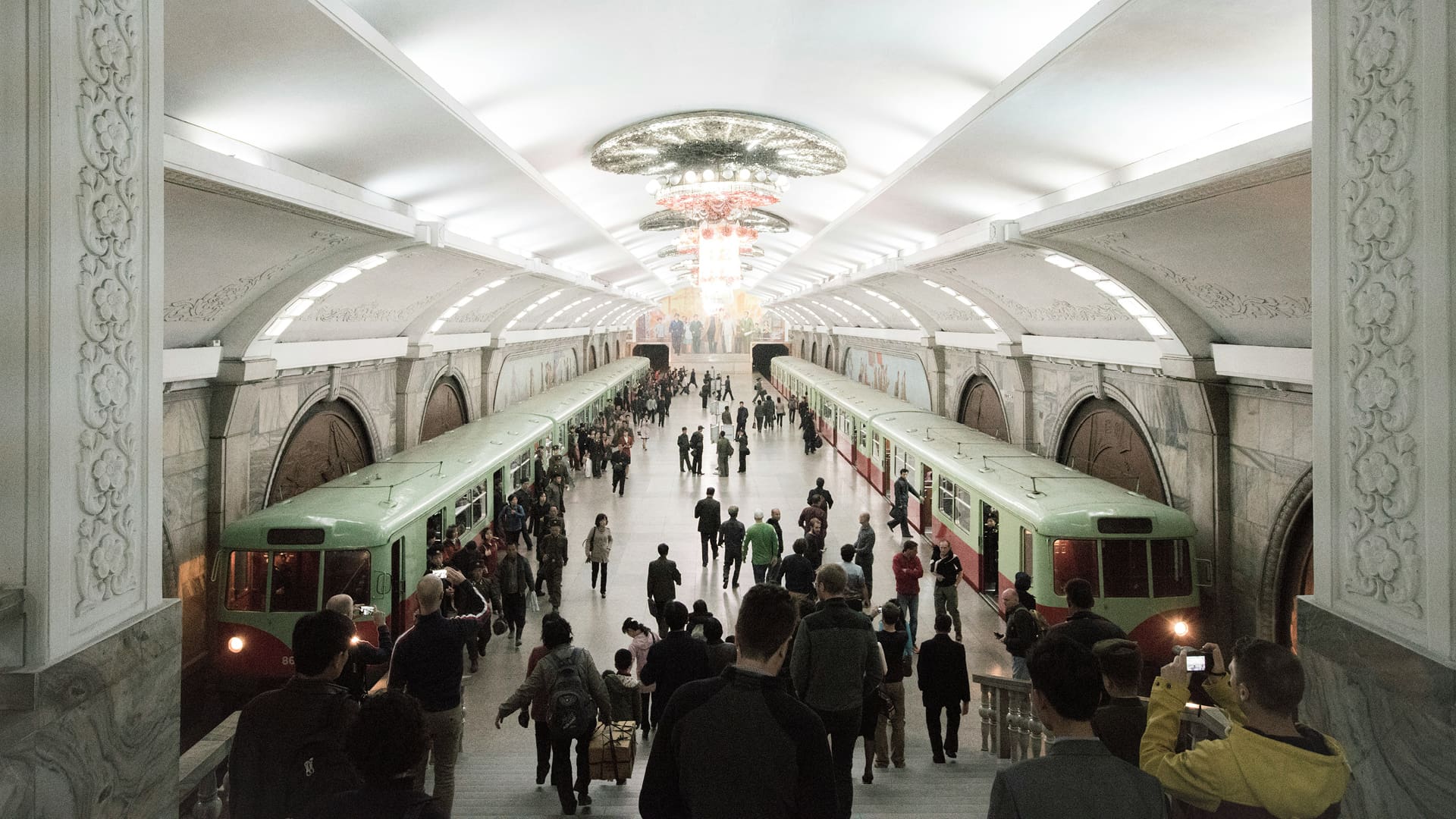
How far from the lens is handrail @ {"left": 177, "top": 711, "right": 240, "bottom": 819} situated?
11.3ft

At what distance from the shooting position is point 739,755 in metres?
2.05

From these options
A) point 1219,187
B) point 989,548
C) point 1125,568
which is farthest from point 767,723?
point 989,548

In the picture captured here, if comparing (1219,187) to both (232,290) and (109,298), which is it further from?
(232,290)

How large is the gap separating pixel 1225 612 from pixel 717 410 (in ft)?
78.6

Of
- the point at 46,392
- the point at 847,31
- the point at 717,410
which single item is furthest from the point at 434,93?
the point at 717,410

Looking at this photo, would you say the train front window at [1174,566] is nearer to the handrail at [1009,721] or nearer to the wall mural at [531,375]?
the handrail at [1009,721]

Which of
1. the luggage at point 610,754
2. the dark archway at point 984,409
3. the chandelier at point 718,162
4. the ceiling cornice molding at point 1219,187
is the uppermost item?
the chandelier at point 718,162

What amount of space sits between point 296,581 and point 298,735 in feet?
17.7

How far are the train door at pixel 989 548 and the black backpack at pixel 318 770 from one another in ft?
28.3

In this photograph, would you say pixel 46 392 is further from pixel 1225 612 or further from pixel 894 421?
pixel 894 421

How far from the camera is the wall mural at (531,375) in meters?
21.5

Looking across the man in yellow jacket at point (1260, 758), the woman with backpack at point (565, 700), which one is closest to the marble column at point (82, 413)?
the woman with backpack at point (565, 700)

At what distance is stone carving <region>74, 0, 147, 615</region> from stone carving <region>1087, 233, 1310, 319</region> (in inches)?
282

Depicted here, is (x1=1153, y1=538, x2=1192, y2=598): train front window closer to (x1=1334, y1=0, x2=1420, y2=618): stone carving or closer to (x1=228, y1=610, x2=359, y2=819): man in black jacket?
(x1=1334, y1=0, x2=1420, y2=618): stone carving
